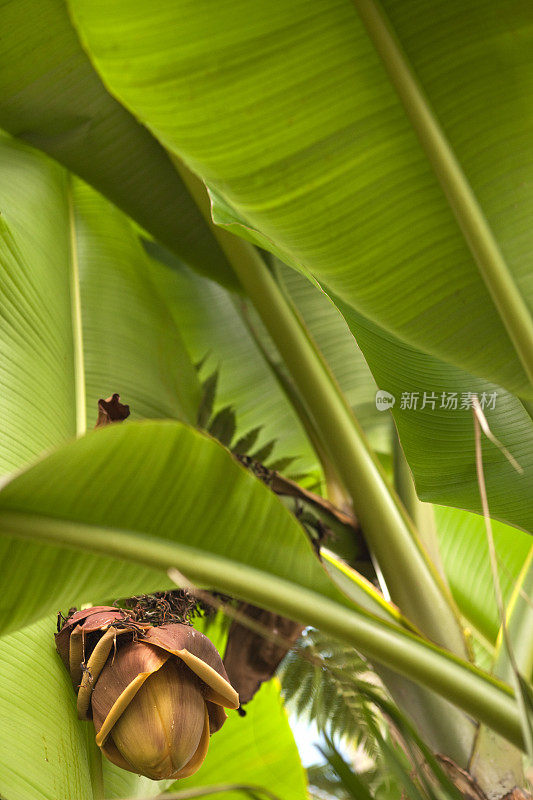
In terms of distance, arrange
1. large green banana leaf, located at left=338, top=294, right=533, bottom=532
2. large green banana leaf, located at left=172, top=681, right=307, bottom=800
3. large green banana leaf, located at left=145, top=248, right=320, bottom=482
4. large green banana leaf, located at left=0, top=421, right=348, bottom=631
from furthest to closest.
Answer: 1. large green banana leaf, located at left=145, top=248, right=320, bottom=482
2. large green banana leaf, located at left=172, top=681, right=307, bottom=800
3. large green banana leaf, located at left=338, top=294, right=533, bottom=532
4. large green banana leaf, located at left=0, top=421, right=348, bottom=631

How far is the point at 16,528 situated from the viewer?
42cm

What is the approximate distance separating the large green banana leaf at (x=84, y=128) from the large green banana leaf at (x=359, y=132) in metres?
0.55

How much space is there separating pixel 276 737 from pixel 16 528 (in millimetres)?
736

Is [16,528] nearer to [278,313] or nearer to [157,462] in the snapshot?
[157,462]

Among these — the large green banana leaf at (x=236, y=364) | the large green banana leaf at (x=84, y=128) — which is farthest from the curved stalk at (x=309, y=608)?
the large green banana leaf at (x=84, y=128)

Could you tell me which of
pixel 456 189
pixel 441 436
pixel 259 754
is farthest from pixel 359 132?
pixel 259 754

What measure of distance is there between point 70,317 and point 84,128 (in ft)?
1.12

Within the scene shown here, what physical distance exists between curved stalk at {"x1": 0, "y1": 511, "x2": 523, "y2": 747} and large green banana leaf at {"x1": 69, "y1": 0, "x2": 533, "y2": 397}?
0.23m

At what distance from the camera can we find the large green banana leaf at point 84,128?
99 centimetres

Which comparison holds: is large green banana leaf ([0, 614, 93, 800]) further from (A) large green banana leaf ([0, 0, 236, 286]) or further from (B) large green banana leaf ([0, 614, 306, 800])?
(A) large green banana leaf ([0, 0, 236, 286])

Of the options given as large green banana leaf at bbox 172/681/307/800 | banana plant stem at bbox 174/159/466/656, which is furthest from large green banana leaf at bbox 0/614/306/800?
banana plant stem at bbox 174/159/466/656

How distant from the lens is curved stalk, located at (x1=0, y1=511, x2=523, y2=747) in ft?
1.41

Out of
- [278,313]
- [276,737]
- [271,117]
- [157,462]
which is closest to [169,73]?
[271,117]

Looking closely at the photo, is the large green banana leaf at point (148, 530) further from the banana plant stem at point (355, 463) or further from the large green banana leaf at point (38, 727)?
the banana plant stem at point (355, 463)
